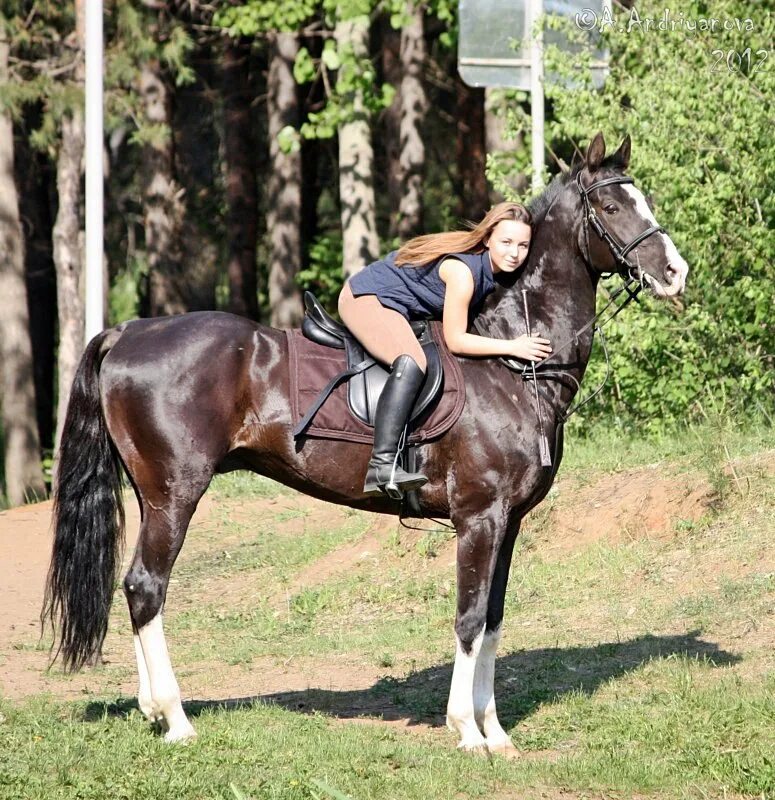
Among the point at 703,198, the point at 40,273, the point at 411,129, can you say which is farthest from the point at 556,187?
the point at 40,273

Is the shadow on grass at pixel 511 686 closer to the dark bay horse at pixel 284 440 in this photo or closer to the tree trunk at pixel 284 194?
the dark bay horse at pixel 284 440

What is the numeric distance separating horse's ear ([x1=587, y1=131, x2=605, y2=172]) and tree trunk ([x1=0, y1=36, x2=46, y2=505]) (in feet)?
49.2

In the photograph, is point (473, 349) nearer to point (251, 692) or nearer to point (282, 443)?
point (282, 443)

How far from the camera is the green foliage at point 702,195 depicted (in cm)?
1283

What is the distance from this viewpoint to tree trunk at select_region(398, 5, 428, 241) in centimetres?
2206

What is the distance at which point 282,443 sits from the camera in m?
7.20

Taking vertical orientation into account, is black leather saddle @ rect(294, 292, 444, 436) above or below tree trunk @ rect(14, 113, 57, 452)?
above

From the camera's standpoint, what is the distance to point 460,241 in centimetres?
712

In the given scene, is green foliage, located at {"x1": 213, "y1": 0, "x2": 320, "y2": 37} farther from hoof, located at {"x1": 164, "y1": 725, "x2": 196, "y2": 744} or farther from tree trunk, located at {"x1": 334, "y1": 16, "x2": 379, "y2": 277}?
hoof, located at {"x1": 164, "y1": 725, "x2": 196, "y2": 744}

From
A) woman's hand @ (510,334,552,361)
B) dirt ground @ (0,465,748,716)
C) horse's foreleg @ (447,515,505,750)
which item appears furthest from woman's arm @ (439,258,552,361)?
dirt ground @ (0,465,748,716)

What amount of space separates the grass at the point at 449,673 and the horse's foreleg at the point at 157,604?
16 cm

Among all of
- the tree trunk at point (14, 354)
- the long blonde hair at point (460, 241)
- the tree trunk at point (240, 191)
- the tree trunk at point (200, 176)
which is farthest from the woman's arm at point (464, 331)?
the tree trunk at point (200, 176)

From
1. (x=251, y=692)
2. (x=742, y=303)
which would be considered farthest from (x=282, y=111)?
(x=251, y=692)

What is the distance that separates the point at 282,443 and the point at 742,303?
7422 mm
